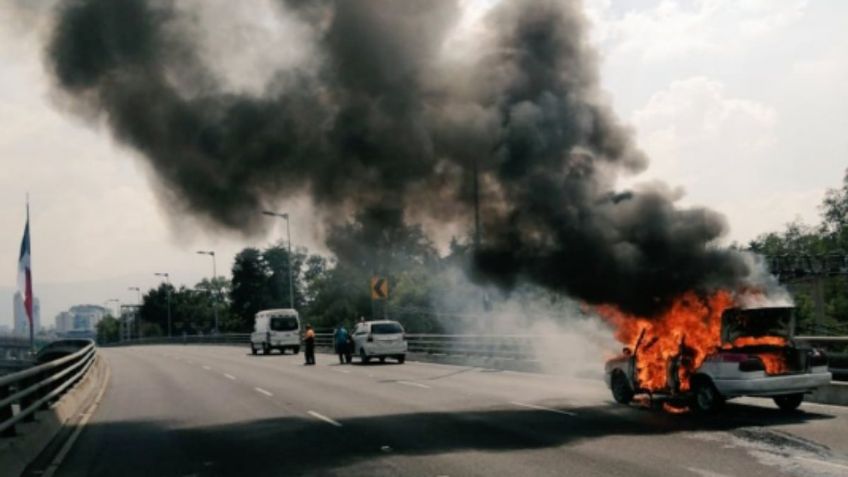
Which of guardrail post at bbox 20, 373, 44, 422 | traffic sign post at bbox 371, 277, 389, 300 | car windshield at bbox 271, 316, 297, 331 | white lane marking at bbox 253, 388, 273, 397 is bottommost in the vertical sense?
white lane marking at bbox 253, 388, 273, 397

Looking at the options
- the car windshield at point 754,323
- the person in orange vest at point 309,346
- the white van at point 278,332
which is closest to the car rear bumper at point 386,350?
the person in orange vest at point 309,346

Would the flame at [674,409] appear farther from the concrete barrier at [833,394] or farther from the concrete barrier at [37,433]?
the concrete barrier at [37,433]

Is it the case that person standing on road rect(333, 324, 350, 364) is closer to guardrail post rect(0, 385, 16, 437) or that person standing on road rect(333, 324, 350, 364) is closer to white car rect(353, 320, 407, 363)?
white car rect(353, 320, 407, 363)

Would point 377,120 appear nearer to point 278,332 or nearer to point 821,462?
point 821,462

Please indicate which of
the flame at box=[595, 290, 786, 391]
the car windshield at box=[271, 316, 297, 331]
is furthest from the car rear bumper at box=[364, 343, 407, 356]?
the flame at box=[595, 290, 786, 391]

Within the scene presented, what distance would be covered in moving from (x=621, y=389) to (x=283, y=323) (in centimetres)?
3532

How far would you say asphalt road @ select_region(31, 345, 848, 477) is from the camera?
9.43 metres

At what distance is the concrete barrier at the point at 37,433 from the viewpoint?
9.79 metres

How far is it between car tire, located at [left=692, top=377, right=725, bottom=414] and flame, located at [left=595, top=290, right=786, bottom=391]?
0.19 metres

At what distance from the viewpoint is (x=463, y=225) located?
22141 millimetres

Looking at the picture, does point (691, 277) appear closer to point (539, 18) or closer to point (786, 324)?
point (786, 324)

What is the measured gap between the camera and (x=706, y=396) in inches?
526

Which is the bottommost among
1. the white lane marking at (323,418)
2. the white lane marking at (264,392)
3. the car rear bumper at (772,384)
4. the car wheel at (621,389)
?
the white lane marking at (264,392)

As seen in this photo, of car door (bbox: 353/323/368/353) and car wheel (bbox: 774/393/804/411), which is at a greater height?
car door (bbox: 353/323/368/353)
